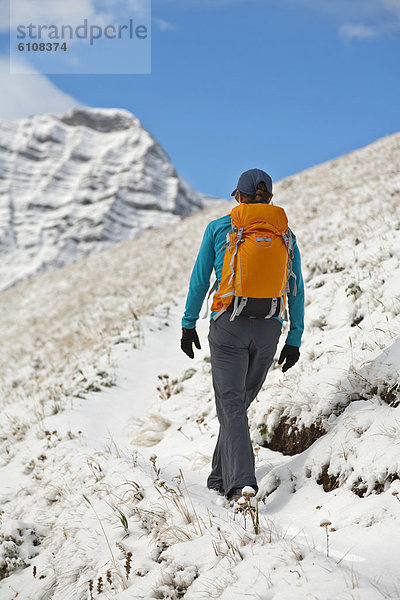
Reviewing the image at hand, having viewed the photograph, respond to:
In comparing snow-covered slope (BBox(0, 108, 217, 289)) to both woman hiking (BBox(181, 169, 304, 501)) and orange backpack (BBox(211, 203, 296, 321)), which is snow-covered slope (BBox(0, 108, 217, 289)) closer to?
woman hiking (BBox(181, 169, 304, 501))

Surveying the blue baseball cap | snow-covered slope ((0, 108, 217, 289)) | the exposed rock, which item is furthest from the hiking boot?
snow-covered slope ((0, 108, 217, 289))

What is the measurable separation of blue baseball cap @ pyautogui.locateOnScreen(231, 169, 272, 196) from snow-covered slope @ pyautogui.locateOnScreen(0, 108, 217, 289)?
116423mm

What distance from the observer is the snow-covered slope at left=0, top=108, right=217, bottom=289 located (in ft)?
443

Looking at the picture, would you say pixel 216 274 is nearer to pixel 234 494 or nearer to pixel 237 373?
pixel 237 373

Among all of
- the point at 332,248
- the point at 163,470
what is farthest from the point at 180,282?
the point at 163,470

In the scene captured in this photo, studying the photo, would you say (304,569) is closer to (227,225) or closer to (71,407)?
(227,225)

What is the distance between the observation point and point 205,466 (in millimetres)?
4535

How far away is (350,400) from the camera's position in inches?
158

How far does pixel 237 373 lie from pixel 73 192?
172832 millimetres

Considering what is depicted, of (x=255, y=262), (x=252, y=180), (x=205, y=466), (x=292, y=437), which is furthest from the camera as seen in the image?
(x=205, y=466)

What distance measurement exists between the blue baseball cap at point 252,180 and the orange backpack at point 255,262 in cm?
23

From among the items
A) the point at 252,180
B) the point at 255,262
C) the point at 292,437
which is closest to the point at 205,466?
the point at 292,437

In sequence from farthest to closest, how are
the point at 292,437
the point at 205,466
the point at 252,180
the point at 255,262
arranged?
1. the point at 205,466
2. the point at 292,437
3. the point at 252,180
4. the point at 255,262

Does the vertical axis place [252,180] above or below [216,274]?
above
